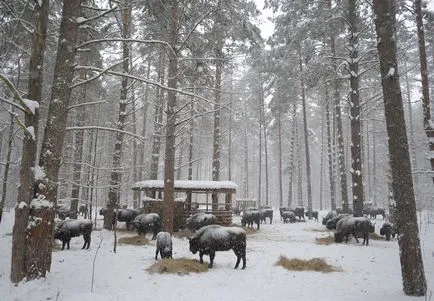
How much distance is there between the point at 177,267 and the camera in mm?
8766

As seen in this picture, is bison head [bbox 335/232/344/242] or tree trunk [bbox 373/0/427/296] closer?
tree trunk [bbox 373/0/427/296]

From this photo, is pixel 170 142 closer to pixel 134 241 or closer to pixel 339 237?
pixel 134 241

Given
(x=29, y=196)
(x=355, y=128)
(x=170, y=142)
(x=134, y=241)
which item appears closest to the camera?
(x=29, y=196)

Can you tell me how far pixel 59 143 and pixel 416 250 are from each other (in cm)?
731

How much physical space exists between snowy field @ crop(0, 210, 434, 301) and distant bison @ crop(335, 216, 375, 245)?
1756mm

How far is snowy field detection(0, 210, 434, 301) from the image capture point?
652 cm

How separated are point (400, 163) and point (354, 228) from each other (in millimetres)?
8434

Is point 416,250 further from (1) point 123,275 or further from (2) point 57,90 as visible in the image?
(2) point 57,90

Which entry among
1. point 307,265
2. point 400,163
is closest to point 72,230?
point 307,265

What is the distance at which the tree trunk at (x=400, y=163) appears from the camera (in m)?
6.57

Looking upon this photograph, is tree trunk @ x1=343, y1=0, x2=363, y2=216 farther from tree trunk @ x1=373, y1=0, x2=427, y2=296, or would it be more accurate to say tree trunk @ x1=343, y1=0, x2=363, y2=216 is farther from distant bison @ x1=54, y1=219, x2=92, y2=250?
distant bison @ x1=54, y1=219, x2=92, y2=250

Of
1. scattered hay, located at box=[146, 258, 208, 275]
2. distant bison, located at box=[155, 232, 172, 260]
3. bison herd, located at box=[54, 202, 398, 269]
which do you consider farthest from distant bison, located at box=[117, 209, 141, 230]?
scattered hay, located at box=[146, 258, 208, 275]

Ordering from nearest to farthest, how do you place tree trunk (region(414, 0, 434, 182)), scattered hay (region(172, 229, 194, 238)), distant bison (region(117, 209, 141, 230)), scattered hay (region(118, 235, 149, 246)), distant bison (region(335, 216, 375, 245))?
tree trunk (region(414, 0, 434, 182)), scattered hay (region(118, 235, 149, 246)), distant bison (region(335, 216, 375, 245)), scattered hay (region(172, 229, 194, 238)), distant bison (region(117, 209, 141, 230))

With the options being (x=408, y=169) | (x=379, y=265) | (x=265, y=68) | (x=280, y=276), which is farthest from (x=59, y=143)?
(x=265, y=68)
